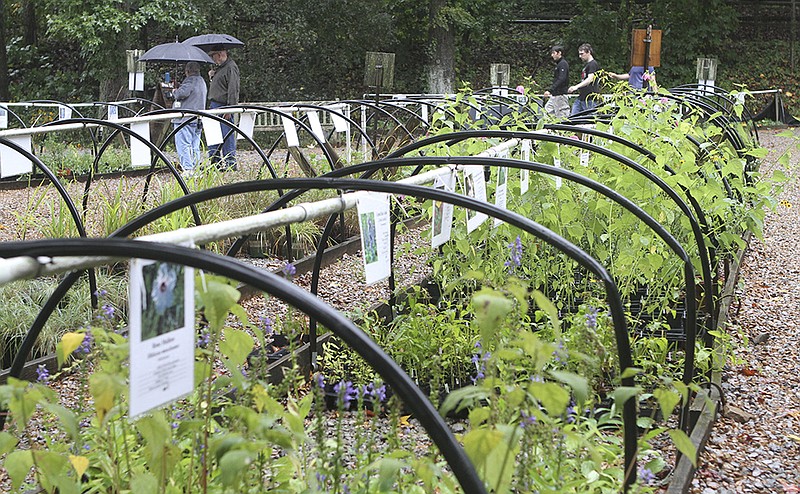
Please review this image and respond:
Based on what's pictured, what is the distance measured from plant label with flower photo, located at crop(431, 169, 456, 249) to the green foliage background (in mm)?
15150

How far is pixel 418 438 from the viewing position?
3.17 metres

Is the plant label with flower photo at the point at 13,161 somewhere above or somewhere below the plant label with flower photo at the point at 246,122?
A: below

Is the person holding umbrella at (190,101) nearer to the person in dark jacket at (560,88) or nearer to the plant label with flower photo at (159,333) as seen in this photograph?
the person in dark jacket at (560,88)

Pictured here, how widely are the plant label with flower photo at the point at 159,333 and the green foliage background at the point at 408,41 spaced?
1671 centimetres

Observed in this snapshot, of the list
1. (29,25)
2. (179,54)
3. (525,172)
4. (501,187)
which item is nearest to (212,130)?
(525,172)

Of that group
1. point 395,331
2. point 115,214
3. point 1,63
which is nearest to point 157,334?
point 395,331

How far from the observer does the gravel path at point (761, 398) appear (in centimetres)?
322

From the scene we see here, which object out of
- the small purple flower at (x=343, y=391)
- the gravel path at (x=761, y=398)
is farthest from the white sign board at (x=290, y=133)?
the small purple flower at (x=343, y=391)

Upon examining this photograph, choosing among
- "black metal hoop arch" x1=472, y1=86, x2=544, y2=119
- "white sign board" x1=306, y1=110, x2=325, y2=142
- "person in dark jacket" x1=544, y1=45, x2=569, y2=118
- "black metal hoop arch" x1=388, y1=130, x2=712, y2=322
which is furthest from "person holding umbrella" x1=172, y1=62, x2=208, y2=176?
"black metal hoop arch" x1=388, y1=130, x2=712, y2=322

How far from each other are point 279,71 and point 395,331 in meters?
18.0

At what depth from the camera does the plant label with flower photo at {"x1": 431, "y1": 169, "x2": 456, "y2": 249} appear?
2.99 metres

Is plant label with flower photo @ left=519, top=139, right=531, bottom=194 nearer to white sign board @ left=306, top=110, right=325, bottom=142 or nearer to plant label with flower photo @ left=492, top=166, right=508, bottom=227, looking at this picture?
plant label with flower photo @ left=492, top=166, right=508, bottom=227

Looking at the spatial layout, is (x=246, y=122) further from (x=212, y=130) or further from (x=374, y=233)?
(x=374, y=233)

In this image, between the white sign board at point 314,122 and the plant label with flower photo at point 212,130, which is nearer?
the plant label with flower photo at point 212,130
